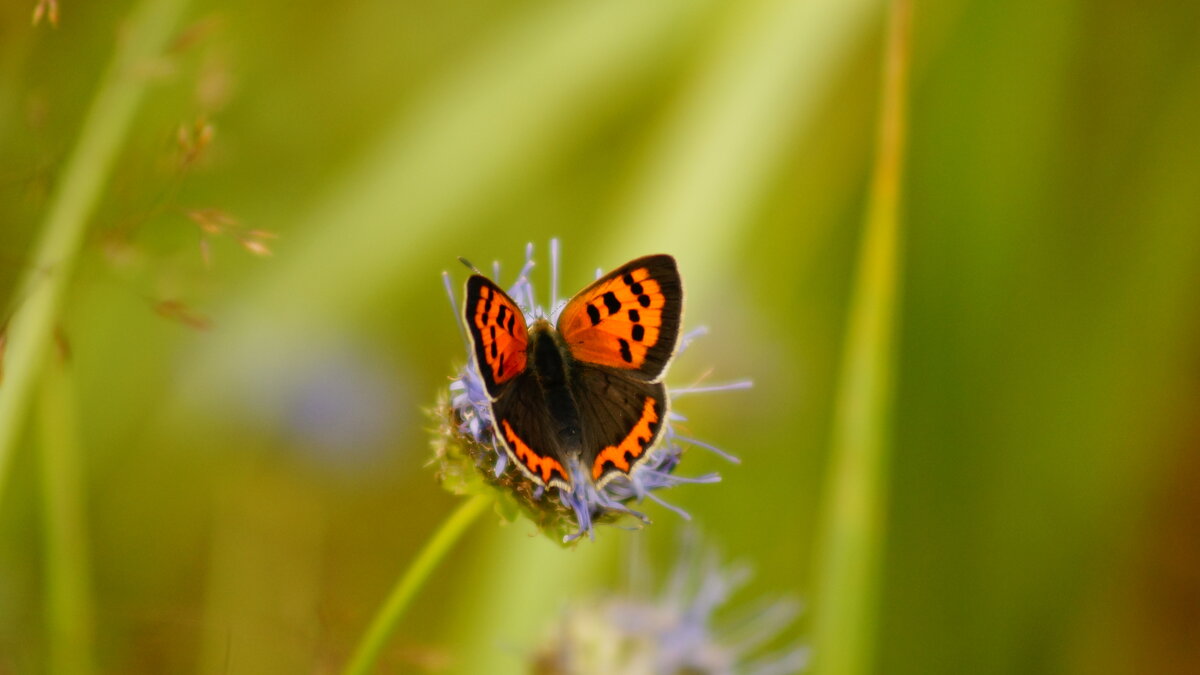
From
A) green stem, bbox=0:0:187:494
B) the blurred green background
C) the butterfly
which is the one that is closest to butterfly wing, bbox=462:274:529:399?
the butterfly

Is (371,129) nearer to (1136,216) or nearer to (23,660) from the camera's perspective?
(23,660)

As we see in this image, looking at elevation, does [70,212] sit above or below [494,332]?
above

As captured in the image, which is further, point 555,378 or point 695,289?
point 695,289

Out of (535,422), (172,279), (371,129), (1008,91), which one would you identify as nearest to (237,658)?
(172,279)

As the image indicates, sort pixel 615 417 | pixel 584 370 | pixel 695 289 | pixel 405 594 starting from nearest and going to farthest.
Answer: pixel 405 594 < pixel 615 417 < pixel 584 370 < pixel 695 289

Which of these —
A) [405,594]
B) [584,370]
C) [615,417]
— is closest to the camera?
[405,594]

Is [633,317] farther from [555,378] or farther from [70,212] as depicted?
[70,212]

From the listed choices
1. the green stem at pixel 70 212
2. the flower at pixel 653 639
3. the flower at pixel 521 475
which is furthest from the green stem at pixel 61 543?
the flower at pixel 653 639

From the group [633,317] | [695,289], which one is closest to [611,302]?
[633,317]
